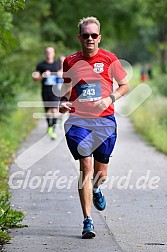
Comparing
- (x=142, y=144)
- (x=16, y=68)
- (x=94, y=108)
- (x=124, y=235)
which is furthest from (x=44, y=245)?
(x=16, y=68)

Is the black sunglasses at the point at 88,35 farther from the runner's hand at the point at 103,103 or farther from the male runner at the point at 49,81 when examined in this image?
the male runner at the point at 49,81

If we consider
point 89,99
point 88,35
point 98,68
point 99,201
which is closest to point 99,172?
→ point 99,201

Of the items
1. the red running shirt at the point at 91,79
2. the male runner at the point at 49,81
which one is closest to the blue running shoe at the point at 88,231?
the red running shirt at the point at 91,79

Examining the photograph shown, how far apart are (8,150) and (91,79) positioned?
7.35m

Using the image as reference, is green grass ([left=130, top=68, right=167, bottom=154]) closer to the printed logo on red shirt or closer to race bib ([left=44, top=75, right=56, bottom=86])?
race bib ([left=44, top=75, right=56, bottom=86])

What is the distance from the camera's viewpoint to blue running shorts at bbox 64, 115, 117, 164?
812cm

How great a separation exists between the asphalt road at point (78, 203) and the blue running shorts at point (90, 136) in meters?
0.83

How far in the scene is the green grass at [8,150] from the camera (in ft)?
26.6

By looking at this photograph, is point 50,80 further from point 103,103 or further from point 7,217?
point 103,103

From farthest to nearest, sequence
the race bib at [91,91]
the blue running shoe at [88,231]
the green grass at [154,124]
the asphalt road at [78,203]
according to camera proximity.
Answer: the green grass at [154,124]
the race bib at [91,91]
the blue running shoe at [88,231]
the asphalt road at [78,203]

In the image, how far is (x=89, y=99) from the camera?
8.14 m

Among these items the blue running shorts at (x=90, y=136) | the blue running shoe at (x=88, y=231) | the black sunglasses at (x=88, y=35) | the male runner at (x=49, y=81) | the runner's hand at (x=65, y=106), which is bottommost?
the male runner at (x=49, y=81)

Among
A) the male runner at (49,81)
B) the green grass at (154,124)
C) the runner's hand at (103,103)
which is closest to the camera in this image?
the runner's hand at (103,103)

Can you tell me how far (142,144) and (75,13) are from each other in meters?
20.3
